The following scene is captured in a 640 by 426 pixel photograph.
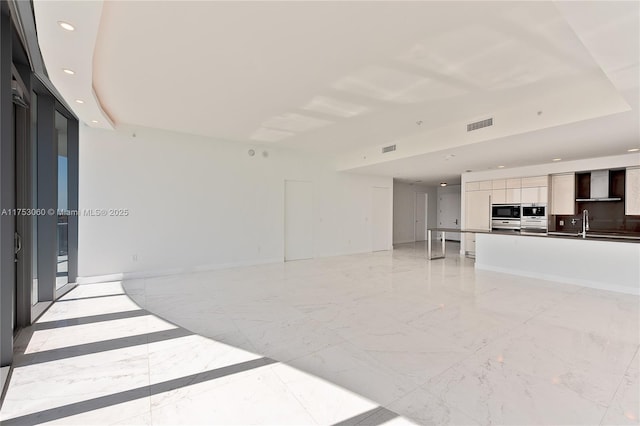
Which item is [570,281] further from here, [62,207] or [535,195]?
[62,207]

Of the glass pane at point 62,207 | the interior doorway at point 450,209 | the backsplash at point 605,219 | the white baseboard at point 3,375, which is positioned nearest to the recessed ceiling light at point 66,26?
the white baseboard at point 3,375

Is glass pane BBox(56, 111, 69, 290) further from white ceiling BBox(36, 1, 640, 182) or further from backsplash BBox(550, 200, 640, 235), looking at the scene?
backsplash BBox(550, 200, 640, 235)

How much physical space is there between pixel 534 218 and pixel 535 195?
58 centimetres

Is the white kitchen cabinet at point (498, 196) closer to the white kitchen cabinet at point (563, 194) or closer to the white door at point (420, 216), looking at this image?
the white kitchen cabinet at point (563, 194)

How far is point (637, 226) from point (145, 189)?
10126mm

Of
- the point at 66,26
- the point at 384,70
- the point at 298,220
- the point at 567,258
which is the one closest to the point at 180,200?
the point at 298,220

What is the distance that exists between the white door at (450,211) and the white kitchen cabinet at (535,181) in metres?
4.84

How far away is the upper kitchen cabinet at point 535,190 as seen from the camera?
698 centimetres

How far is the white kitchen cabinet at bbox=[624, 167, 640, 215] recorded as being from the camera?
5.69 m

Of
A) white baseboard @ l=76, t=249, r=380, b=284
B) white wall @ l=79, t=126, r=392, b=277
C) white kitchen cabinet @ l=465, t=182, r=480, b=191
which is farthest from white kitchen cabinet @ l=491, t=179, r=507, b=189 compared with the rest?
white baseboard @ l=76, t=249, r=380, b=284

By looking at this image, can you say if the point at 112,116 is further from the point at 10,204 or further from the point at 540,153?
the point at 540,153

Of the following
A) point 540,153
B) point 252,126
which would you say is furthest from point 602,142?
point 252,126

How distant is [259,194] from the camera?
23.1ft

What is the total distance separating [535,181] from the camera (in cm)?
713
